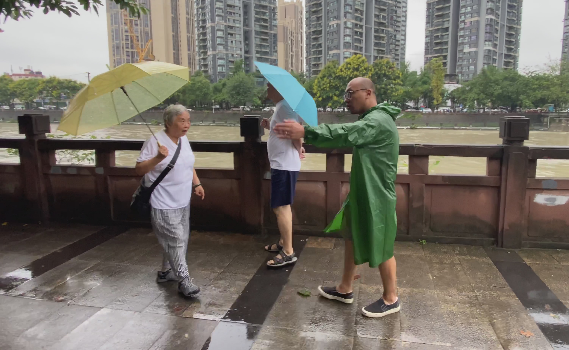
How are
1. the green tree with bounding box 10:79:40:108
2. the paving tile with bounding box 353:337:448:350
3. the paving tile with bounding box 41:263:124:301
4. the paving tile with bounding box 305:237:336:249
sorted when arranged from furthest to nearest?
the green tree with bounding box 10:79:40:108 < the paving tile with bounding box 305:237:336:249 < the paving tile with bounding box 41:263:124:301 < the paving tile with bounding box 353:337:448:350

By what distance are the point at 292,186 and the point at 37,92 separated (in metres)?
63.9

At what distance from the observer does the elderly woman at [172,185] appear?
2768 mm

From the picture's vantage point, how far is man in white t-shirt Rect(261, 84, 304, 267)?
3.35 metres

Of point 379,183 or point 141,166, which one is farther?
point 141,166

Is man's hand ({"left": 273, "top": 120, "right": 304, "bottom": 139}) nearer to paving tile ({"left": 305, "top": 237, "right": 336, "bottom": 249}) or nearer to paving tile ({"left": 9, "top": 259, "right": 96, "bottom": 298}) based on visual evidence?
paving tile ({"left": 305, "top": 237, "right": 336, "bottom": 249})

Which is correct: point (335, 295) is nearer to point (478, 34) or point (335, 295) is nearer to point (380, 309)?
point (380, 309)

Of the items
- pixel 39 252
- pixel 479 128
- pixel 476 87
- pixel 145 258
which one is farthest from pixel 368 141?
pixel 476 87

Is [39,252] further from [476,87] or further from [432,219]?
[476,87]

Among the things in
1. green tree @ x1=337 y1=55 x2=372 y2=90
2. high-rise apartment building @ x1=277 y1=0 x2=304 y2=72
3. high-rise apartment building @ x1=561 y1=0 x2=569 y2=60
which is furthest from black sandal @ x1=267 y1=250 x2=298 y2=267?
high-rise apartment building @ x1=277 y1=0 x2=304 y2=72

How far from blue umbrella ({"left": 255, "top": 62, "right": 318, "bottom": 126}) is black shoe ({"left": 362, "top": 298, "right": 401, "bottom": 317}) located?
51.9 inches

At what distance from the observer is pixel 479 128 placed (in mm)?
42594

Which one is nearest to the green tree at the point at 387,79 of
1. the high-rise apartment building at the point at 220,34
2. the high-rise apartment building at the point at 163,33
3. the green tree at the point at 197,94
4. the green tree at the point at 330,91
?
the green tree at the point at 330,91

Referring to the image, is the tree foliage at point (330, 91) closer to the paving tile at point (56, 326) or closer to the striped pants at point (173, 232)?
the striped pants at point (173, 232)

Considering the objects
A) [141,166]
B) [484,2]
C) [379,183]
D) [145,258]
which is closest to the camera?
[379,183]
